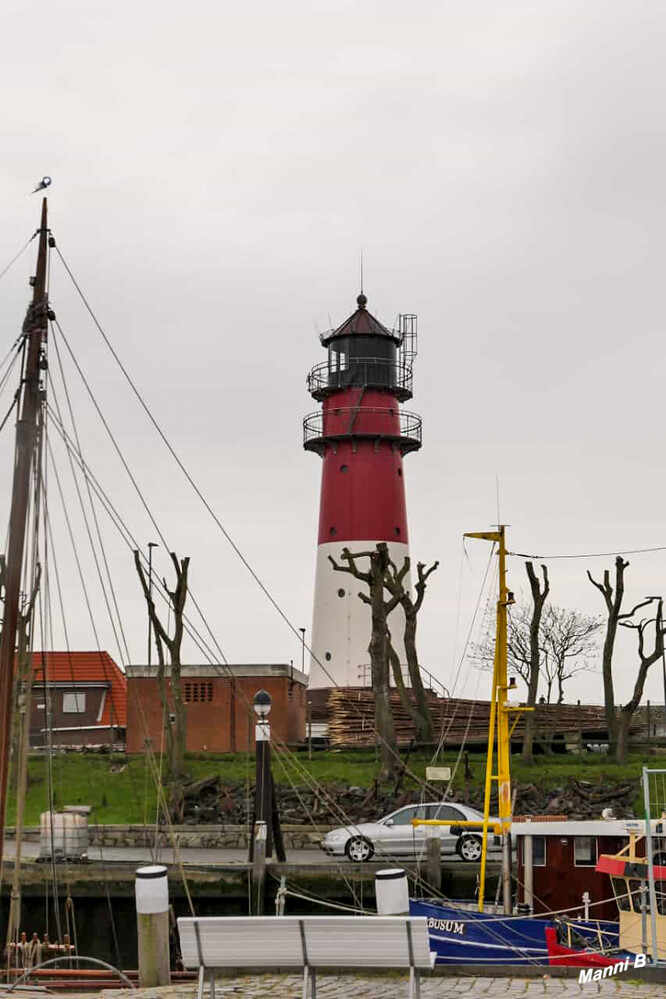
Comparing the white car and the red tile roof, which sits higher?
the red tile roof

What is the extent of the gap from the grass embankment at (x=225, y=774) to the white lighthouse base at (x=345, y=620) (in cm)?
533

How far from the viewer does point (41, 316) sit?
68.7ft

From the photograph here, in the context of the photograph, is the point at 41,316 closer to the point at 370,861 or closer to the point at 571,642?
the point at 370,861

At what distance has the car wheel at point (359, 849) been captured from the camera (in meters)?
31.4

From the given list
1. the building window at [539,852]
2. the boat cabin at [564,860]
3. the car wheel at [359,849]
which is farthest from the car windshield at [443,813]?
the building window at [539,852]

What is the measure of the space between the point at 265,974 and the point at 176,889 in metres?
12.5

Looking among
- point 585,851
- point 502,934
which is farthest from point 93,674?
point 502,934

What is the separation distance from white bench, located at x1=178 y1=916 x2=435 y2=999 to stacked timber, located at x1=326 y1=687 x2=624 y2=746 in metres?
40.0

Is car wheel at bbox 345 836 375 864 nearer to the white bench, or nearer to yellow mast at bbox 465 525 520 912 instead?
yellow mast at bbox 465 525 520 912

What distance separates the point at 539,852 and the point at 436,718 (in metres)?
28.8

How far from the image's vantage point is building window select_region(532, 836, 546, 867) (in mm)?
26094

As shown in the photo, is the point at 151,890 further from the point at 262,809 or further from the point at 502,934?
the point at 262,809

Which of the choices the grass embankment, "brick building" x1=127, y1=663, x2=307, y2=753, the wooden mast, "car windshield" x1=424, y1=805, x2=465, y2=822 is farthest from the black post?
"brick building" x1=127, y1=663, x2=307, y2=753

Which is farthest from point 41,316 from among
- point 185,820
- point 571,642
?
point 571,642
